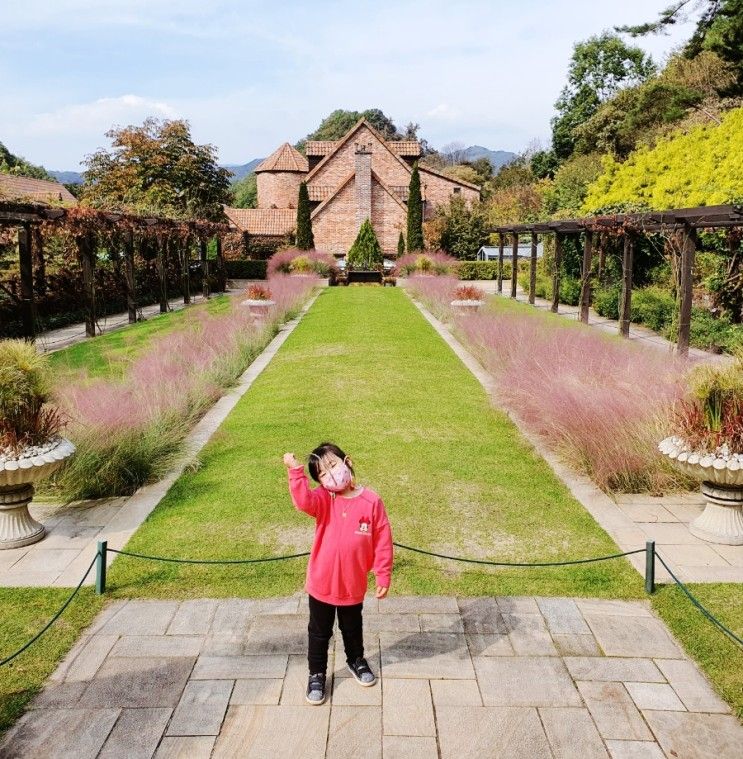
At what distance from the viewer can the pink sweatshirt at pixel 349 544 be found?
3.47 meters

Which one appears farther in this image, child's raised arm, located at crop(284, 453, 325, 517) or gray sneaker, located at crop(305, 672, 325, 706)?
gray sneaker, located at crop(305, 672, 325, 706)

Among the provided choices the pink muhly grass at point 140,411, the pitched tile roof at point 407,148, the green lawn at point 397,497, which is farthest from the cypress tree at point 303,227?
the green lawn at point 397,497

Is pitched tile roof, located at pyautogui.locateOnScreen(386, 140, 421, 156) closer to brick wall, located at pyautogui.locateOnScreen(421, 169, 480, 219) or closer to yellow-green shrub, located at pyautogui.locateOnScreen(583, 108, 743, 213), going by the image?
brick wall, located at pyautogui.locateOnScreen(421, 169, 480, 219)

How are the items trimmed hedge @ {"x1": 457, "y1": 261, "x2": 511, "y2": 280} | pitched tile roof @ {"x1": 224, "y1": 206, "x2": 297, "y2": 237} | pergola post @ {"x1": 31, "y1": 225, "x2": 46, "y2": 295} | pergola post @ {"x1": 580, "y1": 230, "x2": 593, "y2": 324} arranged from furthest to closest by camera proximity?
1. pitched tile roof @ {"x1": 224, "y1": 206, "x2": 297, "y2": 237}
2. trimmed hedge @ {"x1": 457, "y1": 261, "x2": 511, "y2": 280}
3. pergola post @ {"x1": 580, "y1": 230, "x2": 593, "y2": 324}
4. pergola post @ {"x1": 31, "y1": 225, "x2": 46, "y2": 295}

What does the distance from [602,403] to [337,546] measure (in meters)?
4.13

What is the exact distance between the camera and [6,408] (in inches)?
213

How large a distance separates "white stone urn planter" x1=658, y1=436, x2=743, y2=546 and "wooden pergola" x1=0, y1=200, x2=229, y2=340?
12068mm

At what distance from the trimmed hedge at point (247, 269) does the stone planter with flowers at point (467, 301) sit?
21053mm

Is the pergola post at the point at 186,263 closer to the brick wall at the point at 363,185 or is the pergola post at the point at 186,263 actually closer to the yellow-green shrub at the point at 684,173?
the yellow-green shrub at the point at 684,173

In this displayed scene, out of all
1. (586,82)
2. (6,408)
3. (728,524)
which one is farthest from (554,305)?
(586,82)

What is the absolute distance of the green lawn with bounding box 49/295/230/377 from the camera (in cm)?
1182

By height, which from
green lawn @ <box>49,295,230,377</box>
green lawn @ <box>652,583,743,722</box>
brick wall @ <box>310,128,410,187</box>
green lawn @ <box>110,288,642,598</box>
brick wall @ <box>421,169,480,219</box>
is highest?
brick wall @ <box>310,128,410,187</box>

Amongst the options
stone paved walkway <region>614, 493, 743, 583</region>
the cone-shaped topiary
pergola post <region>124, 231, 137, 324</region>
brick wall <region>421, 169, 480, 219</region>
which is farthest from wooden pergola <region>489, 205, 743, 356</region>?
brick wall <region>421, 169, 480, 219</region>

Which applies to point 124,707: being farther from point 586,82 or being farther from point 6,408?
point 586,82
